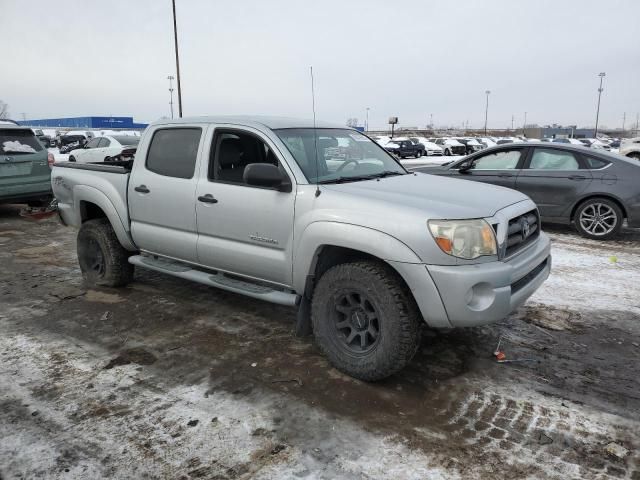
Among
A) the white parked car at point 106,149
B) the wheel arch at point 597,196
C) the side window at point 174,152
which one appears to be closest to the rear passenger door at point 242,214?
the side window at point 174,152

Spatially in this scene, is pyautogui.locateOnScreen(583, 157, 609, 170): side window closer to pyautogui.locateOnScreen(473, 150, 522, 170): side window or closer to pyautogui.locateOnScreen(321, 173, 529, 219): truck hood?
pyautogui.locateOnScreen(473, 150, 522, 170): side window

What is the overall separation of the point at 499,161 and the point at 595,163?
1530 mm

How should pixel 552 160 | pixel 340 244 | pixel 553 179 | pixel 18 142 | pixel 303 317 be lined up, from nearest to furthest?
pixel 340 244 < pixel 303 317 < pixel 553 179 < pixel 552 160 < pixel 18 142

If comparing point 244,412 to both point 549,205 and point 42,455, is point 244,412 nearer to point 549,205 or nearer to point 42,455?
point 42,455

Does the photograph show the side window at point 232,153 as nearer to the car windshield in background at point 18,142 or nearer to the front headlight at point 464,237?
the front headlight at point 464,237

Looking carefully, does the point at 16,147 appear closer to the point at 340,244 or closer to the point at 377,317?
the point at 340,244

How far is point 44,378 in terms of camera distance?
363 cm

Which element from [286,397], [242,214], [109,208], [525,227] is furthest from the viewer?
[109,208]

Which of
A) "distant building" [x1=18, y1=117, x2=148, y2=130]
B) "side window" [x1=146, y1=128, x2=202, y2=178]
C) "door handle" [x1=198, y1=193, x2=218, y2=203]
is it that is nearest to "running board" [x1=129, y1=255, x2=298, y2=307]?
"door handle" [x1=198, y1=193, x2=218, y2=203]

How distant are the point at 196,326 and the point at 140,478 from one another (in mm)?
2076

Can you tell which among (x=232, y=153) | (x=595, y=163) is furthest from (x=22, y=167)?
(x=595, y=163)

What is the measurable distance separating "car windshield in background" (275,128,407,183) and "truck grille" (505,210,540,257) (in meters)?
1.21

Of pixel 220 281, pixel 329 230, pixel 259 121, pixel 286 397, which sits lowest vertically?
pixel 286 397

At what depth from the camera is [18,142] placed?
383 inches
